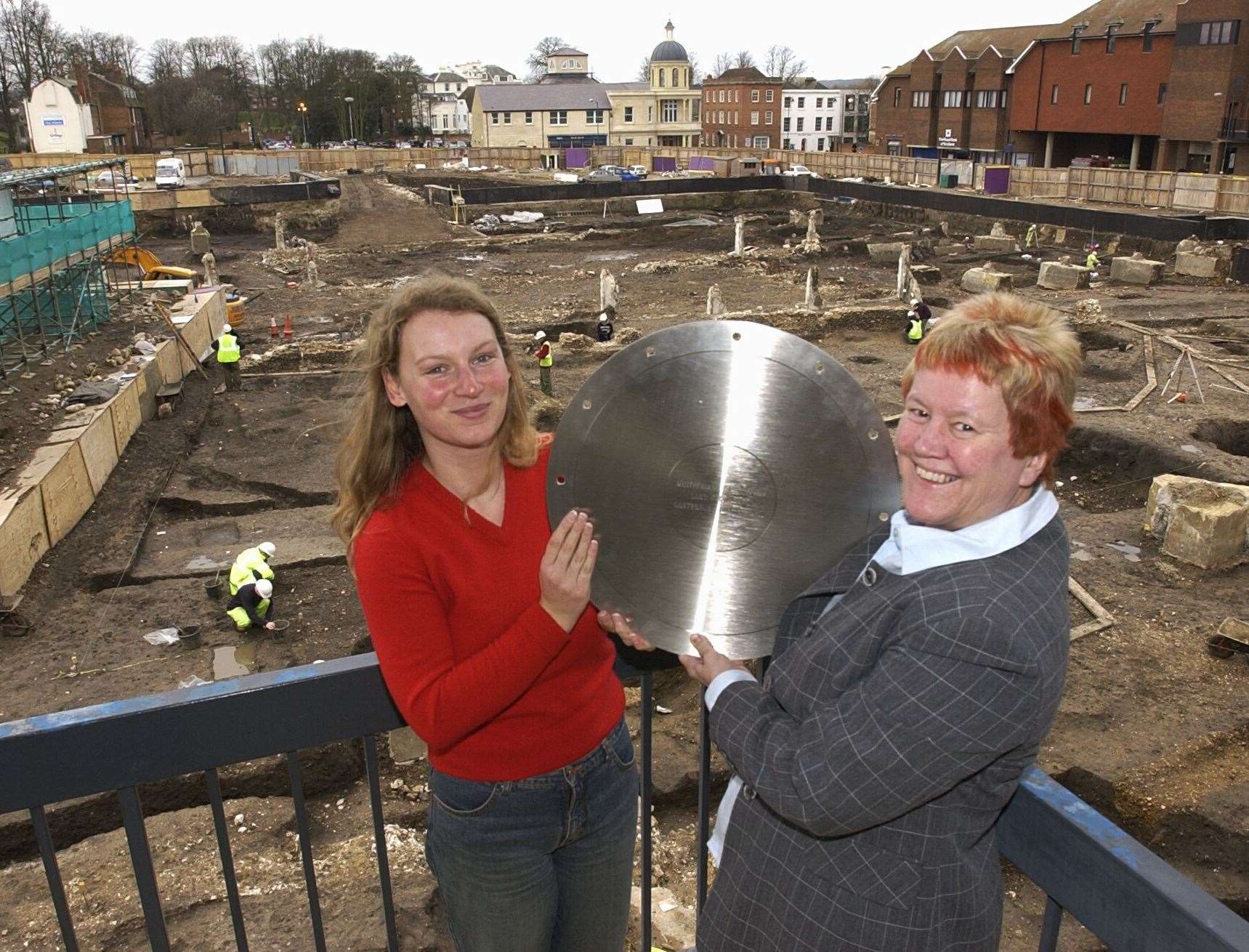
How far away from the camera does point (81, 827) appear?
20.6ft

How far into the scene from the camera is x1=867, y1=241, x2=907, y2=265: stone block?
1248 inches

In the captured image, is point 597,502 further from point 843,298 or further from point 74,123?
point 74,123

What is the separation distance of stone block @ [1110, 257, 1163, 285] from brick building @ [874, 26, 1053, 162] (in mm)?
33111

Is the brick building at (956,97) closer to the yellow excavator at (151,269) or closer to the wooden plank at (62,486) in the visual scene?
the yellow excavator at (151,269)

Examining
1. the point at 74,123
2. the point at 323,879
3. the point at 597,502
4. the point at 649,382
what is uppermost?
the point at 74,123

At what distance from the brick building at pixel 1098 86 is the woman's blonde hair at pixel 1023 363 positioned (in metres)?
51.0

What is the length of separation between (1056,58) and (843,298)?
35218mm

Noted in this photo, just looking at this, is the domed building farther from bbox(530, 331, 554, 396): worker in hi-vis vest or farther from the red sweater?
the red sweater

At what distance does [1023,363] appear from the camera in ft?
5.55

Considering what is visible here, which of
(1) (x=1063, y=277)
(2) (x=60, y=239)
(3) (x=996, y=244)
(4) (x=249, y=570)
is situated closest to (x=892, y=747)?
(4) (x=249, y=570)

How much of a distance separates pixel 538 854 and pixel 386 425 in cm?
108

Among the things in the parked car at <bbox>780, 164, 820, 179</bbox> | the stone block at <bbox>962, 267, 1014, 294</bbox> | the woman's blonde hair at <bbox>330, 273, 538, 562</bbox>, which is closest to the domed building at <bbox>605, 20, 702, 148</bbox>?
the parked car at <bbox>780, 164, 820, 179</bbox>

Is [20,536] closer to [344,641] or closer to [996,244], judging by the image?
[344,641]

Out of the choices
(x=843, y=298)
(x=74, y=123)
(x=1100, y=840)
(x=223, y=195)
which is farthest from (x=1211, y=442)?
(x=74, y=123)
